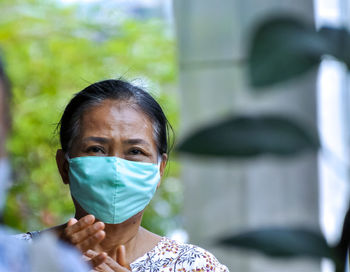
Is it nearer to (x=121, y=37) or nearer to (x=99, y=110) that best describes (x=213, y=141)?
(x=99, y=110)

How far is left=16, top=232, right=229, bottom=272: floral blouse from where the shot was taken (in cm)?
138

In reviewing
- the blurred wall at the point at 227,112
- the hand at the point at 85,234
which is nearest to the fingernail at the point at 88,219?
the hand at the point at 85,234

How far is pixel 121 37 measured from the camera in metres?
5.89

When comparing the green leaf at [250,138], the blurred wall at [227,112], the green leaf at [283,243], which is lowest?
the blurred wall at [227,112]

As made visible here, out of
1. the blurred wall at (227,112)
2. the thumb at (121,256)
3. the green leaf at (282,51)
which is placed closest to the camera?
the green leaf at (282,51)

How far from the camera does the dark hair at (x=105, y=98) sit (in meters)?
1.42

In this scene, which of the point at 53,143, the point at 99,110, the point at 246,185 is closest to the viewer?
the point at 99,110

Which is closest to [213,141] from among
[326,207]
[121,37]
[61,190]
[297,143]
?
[297,143]

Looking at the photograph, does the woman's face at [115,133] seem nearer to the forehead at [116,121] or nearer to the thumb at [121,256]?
the forehead at [116,121]

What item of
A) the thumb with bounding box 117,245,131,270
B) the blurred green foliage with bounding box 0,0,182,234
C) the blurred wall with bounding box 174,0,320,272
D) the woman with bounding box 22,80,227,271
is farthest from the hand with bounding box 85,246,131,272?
the blurred green foliage with bounding box 0,0,182,234

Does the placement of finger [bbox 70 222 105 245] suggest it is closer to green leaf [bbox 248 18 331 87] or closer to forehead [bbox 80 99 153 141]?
forehead [bbox 80 99 153 141]

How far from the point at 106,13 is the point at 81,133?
14.9 feet

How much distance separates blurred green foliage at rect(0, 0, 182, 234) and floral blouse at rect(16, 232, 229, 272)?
13.2 ft

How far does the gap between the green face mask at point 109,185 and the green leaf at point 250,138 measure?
920mm
